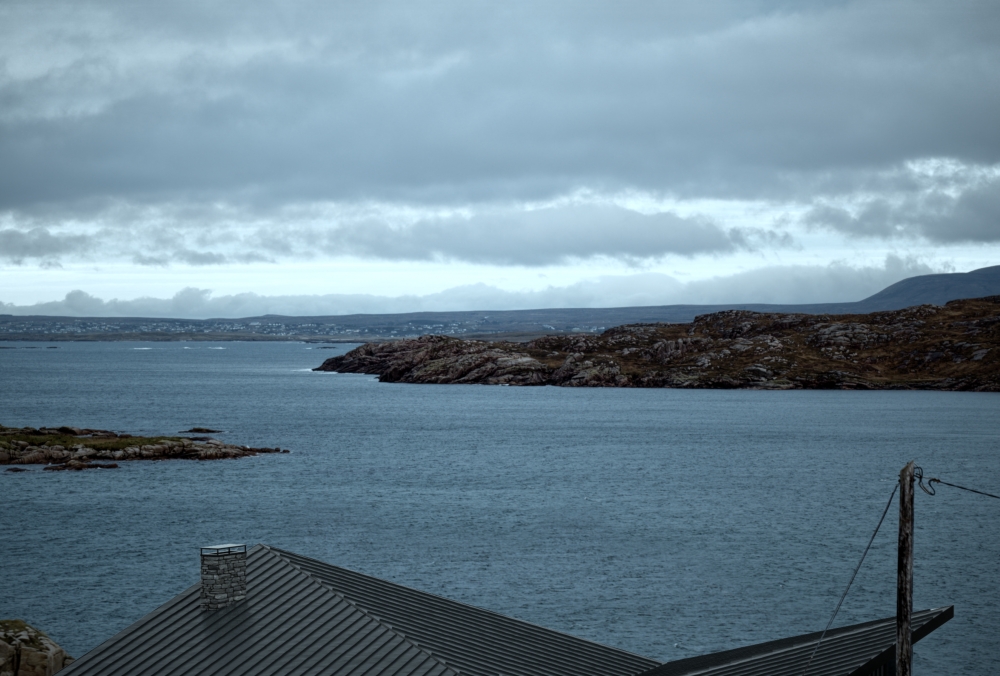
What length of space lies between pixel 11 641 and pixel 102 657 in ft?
30.0

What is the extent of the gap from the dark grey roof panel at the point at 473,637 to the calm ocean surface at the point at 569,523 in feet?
48.3

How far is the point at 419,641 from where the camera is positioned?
23031mm

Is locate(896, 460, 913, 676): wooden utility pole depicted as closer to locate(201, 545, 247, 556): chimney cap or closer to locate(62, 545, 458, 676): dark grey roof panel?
locate(62, 545, 458, 676): dark grey roof panel

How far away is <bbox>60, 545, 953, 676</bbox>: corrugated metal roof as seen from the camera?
881 inches

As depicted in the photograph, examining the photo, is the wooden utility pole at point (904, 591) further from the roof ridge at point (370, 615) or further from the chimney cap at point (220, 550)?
the chimney cap at point (220, 550)

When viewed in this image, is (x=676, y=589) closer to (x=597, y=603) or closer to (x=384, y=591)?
(x=597, y=603)

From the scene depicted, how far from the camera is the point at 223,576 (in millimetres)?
24953

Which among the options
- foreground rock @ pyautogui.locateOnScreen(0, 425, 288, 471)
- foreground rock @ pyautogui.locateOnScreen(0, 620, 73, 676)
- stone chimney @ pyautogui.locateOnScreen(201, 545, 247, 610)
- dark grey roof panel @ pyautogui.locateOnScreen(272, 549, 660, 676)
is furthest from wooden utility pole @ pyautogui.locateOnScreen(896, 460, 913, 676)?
foreground rock @ pyautogui.locateOnScreen(0, 425, 288, 471)

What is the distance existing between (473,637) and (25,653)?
16.0 metres

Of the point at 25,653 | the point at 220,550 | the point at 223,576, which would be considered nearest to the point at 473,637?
the point at 223,576

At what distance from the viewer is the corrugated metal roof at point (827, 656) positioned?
941 inches

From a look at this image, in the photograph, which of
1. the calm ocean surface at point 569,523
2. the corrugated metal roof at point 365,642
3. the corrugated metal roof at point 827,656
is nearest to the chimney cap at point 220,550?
the corrugated metal roof at point 365,642

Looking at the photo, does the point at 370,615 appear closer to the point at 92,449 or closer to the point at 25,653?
the point at 25,653

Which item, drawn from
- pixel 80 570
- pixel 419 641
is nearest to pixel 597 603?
pixel 419 641
